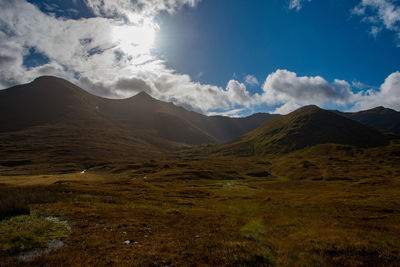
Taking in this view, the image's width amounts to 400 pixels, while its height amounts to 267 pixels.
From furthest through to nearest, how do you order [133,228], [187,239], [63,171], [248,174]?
[63,171] < [248,174] < [133,228] < [187,239]

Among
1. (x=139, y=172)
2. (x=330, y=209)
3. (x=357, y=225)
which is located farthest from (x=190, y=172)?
(x=357, y=225)

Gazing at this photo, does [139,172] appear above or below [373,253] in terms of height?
below

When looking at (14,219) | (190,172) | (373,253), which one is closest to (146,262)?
(14,219)

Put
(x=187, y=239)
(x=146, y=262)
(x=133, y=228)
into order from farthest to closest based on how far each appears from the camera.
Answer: (x=133, y=228) → (x=187, y=239) → (x=146, y=262)

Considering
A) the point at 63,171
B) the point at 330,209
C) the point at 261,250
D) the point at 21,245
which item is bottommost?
the point at 63,171

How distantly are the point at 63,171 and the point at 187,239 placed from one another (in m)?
187

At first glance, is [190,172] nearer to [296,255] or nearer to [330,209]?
[330,209]

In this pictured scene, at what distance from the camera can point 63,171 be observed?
163875 millimetres

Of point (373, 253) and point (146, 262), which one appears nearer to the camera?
point (146, 262)

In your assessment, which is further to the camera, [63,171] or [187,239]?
[63,171]

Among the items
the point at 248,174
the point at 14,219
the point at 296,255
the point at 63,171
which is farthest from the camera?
the point at 63,171

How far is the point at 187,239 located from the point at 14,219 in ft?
57.6

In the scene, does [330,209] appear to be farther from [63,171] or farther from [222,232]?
[63,171]

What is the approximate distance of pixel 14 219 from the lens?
19344 millimetres
